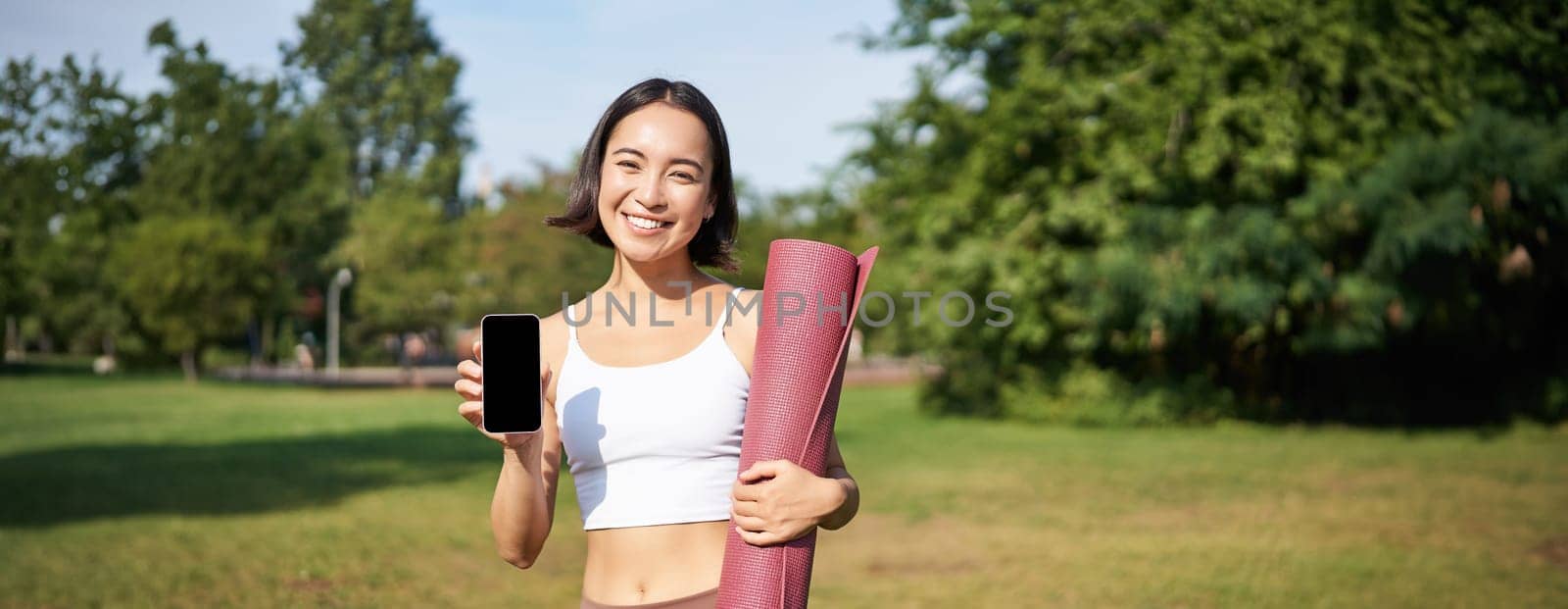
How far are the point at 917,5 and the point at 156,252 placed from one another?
26194mm

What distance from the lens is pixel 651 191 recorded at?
2295mm

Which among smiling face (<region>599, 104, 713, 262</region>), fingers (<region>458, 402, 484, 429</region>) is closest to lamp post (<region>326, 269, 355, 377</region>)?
smiling face (<region>599, 104, 713, 262</region>)

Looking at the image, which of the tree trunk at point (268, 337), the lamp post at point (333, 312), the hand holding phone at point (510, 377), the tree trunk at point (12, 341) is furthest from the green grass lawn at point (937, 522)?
the tree trunk at point (12, 341)

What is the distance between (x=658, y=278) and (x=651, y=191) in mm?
201

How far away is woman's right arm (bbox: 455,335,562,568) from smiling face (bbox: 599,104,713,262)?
0.97ft

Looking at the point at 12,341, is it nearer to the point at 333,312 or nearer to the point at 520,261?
the point at 333,312

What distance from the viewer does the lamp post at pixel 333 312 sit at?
35031 mm

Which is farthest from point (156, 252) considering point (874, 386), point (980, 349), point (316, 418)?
point (980, 349)

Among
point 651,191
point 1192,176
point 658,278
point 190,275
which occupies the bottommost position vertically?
point 190,275

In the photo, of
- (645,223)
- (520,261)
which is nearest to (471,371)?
(645,223)

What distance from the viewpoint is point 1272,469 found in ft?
52.7

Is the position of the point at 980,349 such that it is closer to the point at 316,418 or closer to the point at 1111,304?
the point at 1111,304

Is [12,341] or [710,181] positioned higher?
[710,181]

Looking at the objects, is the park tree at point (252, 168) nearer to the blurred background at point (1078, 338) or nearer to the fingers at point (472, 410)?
the blurred background at point (1078, 338)
